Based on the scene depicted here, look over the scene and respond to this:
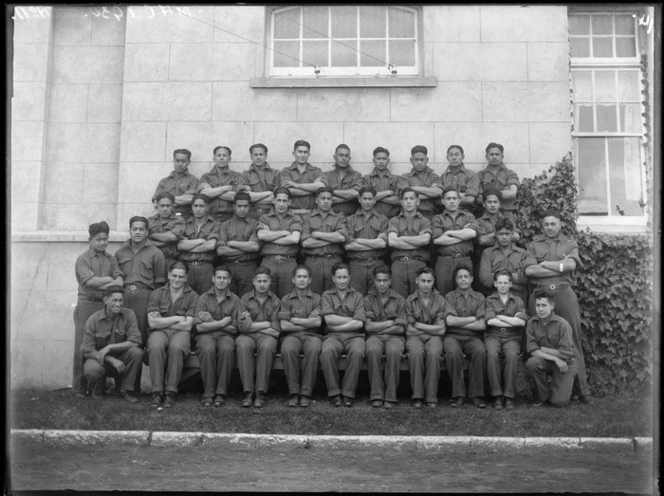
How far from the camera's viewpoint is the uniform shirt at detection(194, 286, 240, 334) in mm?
8398

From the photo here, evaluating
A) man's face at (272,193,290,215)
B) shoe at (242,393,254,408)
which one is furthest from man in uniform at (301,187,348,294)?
shoe at (242,393,254,408)

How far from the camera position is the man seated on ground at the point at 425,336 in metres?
8.05

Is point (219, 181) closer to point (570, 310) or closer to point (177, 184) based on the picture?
point (177, 184)

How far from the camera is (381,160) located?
31.3ft

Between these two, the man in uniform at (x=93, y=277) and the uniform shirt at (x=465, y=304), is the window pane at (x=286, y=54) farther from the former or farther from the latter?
the uniform shirt at (x=465, y=304)

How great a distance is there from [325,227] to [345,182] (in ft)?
2.96

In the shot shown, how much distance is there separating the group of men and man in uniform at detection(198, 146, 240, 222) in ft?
0.06

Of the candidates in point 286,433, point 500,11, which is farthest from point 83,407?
point 500,11

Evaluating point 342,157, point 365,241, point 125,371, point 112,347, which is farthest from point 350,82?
point 125,371

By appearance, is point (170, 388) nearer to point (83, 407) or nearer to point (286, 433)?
point (83, 407)

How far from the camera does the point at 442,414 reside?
7.84 meters

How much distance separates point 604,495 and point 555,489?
411 millimetres

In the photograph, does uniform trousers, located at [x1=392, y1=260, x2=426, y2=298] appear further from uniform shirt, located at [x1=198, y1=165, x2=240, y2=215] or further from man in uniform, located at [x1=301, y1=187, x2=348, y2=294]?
uniform shirt, located at [x1=198, y1=165, x2=240, y2=215]

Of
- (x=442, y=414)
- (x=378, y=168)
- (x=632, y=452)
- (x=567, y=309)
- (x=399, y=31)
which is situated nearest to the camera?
(x=632, y=452)
